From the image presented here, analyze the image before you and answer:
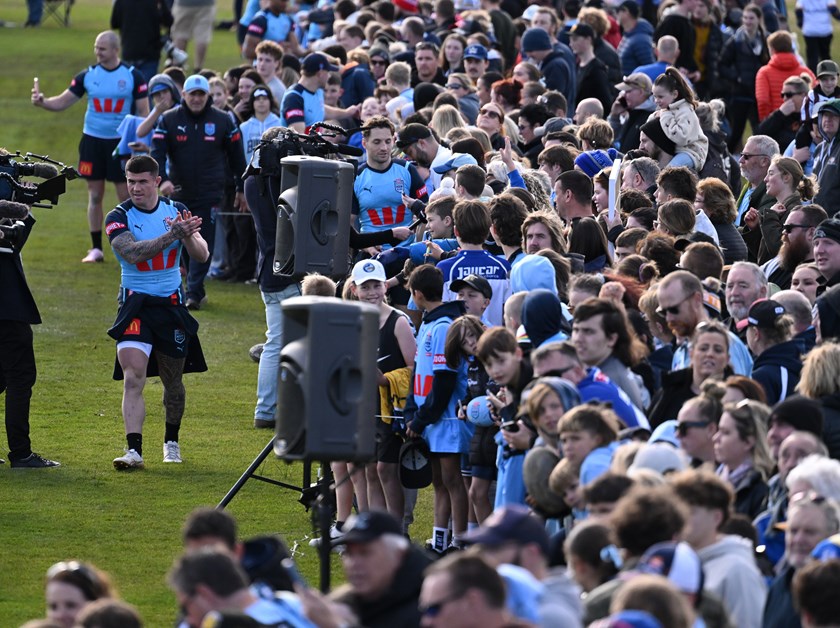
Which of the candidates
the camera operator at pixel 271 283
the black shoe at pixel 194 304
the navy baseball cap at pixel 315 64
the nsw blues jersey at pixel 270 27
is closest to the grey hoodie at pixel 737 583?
the camera operator at pixel 271 283

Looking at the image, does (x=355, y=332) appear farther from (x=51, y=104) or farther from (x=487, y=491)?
(x=51, y=104)

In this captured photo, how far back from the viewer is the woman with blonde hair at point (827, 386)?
25.1 ft

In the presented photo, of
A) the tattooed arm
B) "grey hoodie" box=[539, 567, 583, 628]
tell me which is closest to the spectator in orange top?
the tattooed arm

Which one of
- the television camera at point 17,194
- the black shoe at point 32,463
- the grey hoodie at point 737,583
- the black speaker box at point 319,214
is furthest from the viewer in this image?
the black shoe at point 32,463

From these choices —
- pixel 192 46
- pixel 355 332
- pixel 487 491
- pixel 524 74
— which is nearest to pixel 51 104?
pixel 524 74

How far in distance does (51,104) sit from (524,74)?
18.3 feet

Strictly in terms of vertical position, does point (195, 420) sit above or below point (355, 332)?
below

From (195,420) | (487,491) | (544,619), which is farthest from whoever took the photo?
(195,420)

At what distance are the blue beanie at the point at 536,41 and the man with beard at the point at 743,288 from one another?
1079 centimetres

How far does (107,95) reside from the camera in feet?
64.2

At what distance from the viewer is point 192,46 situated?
118ft

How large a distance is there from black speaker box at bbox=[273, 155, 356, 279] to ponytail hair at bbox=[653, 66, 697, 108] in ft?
14.5

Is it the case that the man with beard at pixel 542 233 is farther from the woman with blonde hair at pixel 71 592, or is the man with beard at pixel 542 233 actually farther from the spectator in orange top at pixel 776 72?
the spectator in orange top at pixel 776 72

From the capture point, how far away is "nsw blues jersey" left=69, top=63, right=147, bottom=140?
771 inches
